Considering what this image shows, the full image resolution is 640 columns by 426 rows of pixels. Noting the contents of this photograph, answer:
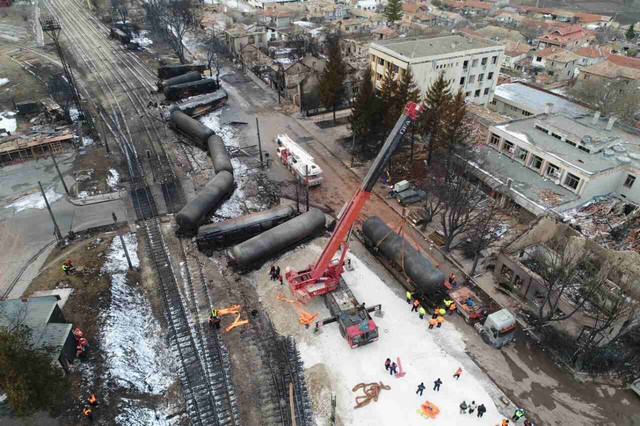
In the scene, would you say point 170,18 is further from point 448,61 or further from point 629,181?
point 629,181

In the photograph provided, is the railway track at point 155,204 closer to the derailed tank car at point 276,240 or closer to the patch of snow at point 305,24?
the derailed tank car at point 276,240

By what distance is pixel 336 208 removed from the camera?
3800 cm

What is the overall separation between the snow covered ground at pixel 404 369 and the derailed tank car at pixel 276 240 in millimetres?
6186

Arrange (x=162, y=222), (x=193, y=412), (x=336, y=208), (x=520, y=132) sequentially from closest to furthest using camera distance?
(x=193, y=412) < (x=162, y=222) < (x=336, y=208) < (x=520, y=132)

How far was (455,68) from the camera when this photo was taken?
54.0m

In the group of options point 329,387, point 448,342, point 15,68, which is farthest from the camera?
point 15,68

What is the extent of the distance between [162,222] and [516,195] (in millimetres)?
30750

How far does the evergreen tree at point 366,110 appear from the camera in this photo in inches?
1697

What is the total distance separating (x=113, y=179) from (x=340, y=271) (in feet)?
85.6

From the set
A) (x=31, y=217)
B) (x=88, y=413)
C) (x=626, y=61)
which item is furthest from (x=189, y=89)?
(x=626, y=61)

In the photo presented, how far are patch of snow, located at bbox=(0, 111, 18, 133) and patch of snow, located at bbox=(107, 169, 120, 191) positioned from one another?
17769 millimetres

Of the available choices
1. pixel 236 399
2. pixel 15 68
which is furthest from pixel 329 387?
pixel 15 68

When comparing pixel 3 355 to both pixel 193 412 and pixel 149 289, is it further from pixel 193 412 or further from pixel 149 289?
pixel 149 289

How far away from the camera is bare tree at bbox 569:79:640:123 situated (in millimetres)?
54531
